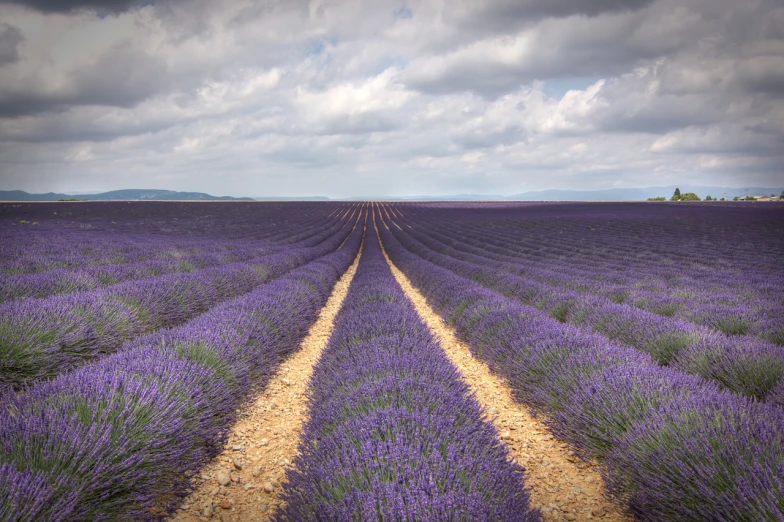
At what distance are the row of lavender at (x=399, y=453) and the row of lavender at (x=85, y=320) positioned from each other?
2.37 meters

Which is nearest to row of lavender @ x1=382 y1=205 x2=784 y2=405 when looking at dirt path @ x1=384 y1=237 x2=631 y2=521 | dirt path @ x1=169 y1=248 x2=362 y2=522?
dirt path @ x1=384 y1=237 x2=631 y2=521

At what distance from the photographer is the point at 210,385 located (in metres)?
2.88

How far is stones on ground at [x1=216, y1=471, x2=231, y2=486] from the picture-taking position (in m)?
2.46

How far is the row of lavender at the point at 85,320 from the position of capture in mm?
3074

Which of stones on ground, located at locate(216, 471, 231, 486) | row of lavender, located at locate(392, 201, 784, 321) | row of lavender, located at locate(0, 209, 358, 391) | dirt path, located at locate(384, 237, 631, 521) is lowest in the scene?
dirt path, located at locate(384, 237, 631, 521)

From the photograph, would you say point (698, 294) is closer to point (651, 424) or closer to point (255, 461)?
point (651, 424)

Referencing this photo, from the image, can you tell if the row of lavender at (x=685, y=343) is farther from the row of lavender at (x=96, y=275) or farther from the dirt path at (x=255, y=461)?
the row of lavender at (x=96, y=275)

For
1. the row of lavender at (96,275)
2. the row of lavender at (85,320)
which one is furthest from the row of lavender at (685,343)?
the row of lavender at (96,275)

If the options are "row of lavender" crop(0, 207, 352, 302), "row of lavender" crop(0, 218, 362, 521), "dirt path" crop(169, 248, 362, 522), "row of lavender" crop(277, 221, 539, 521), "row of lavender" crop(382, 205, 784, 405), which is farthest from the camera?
"row of lavender" crop(0, 207, 352, 302)

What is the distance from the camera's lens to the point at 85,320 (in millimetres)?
3715

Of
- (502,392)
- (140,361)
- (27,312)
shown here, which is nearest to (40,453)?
Result: (140,361)

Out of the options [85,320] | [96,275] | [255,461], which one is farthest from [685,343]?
[96,275]

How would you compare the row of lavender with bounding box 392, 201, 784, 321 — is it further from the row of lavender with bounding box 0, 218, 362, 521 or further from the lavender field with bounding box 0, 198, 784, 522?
the row of lavender with bounding box 0, 218, 362, 521

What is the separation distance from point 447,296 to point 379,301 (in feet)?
7.78
